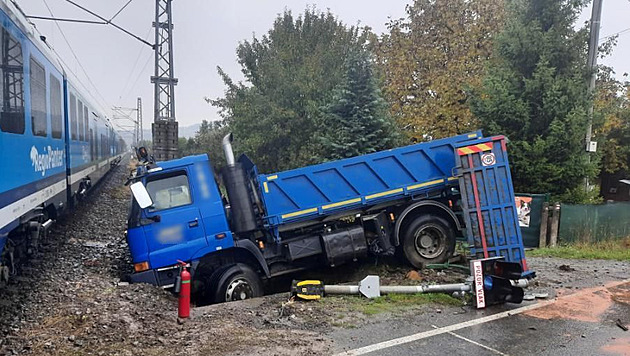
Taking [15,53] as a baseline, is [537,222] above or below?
below

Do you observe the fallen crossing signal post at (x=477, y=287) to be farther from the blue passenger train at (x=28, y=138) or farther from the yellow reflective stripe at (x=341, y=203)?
the blue passenger train at (x=28, y=138)

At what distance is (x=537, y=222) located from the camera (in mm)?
11469

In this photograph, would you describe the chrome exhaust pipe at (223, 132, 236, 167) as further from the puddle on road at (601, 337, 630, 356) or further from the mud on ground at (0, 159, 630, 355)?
the puddle on road at (601, 337, 630, 356)

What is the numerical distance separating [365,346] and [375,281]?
1.74 metres

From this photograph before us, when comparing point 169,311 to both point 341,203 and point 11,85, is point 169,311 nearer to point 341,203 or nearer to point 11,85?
point 341,203

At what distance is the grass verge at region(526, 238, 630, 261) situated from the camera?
9.96 m

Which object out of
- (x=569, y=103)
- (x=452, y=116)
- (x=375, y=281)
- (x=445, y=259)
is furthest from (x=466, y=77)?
(x=375, y=281)

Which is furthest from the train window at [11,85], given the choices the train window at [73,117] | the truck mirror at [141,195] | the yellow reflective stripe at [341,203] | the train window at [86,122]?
the train window at [86,122]

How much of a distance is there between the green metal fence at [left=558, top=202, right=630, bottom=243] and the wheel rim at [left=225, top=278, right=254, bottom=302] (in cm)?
832

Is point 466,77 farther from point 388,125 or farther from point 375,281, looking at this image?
point 375,281

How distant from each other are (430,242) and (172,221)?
4.35 metres

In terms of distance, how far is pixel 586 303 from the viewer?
656cm

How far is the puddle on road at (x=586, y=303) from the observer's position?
19.7 ft

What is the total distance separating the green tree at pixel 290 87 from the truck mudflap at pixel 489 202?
1185 centimetres
